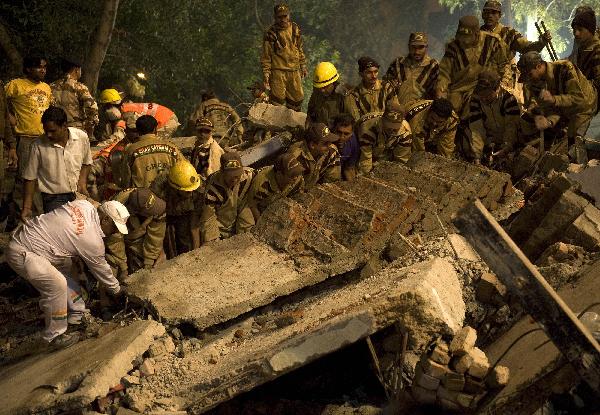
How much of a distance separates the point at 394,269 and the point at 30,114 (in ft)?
17.0

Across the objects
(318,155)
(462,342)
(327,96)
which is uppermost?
(327,96)

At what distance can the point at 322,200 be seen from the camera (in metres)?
5.97

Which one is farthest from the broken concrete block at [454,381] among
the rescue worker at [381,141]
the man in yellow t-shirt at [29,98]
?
the man in yellow t-shirt at [29,98]

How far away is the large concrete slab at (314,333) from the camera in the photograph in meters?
4.01

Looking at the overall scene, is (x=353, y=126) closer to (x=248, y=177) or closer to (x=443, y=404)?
(x=248, y=177)

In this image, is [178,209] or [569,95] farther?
[569,95]

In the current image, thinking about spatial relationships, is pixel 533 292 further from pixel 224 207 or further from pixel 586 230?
pixel 224 207

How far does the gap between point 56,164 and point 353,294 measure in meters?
3.41

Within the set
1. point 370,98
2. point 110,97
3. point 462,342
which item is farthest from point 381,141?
point 110,97

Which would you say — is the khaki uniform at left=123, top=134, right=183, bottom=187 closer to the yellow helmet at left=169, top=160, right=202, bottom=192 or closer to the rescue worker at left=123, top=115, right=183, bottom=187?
the rescue worker at left=123, top=115, right=183, bottom=187

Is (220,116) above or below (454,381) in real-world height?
below

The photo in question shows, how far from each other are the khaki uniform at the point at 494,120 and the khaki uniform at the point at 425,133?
0.95 feet

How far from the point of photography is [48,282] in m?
4.99

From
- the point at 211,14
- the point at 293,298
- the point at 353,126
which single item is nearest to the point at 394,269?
the point at 293,298
